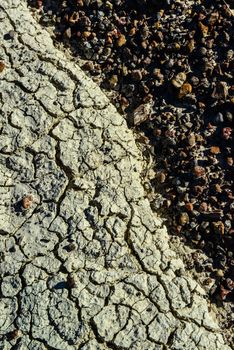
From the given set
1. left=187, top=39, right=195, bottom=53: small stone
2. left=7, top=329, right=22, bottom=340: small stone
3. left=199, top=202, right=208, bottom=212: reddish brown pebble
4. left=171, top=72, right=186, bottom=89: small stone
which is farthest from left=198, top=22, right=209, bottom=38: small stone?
left=7, top=329, right=22, bottom=340: small stone

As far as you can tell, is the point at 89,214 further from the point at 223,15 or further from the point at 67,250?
the point at 223,15

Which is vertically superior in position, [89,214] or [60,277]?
[89,214]

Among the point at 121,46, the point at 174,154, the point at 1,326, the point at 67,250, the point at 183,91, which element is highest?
the point at 121,46

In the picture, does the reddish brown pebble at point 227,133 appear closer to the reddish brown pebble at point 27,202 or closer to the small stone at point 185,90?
the small stone at point 185,90

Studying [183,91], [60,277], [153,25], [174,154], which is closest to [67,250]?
[60,277]

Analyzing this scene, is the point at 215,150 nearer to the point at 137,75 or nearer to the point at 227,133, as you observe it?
the point at 227,133

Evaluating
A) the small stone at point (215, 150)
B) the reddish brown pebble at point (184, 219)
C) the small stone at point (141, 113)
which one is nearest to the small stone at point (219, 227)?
the reddish brown pebble at point (184, 219)

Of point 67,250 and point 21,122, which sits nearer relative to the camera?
point 67,250
